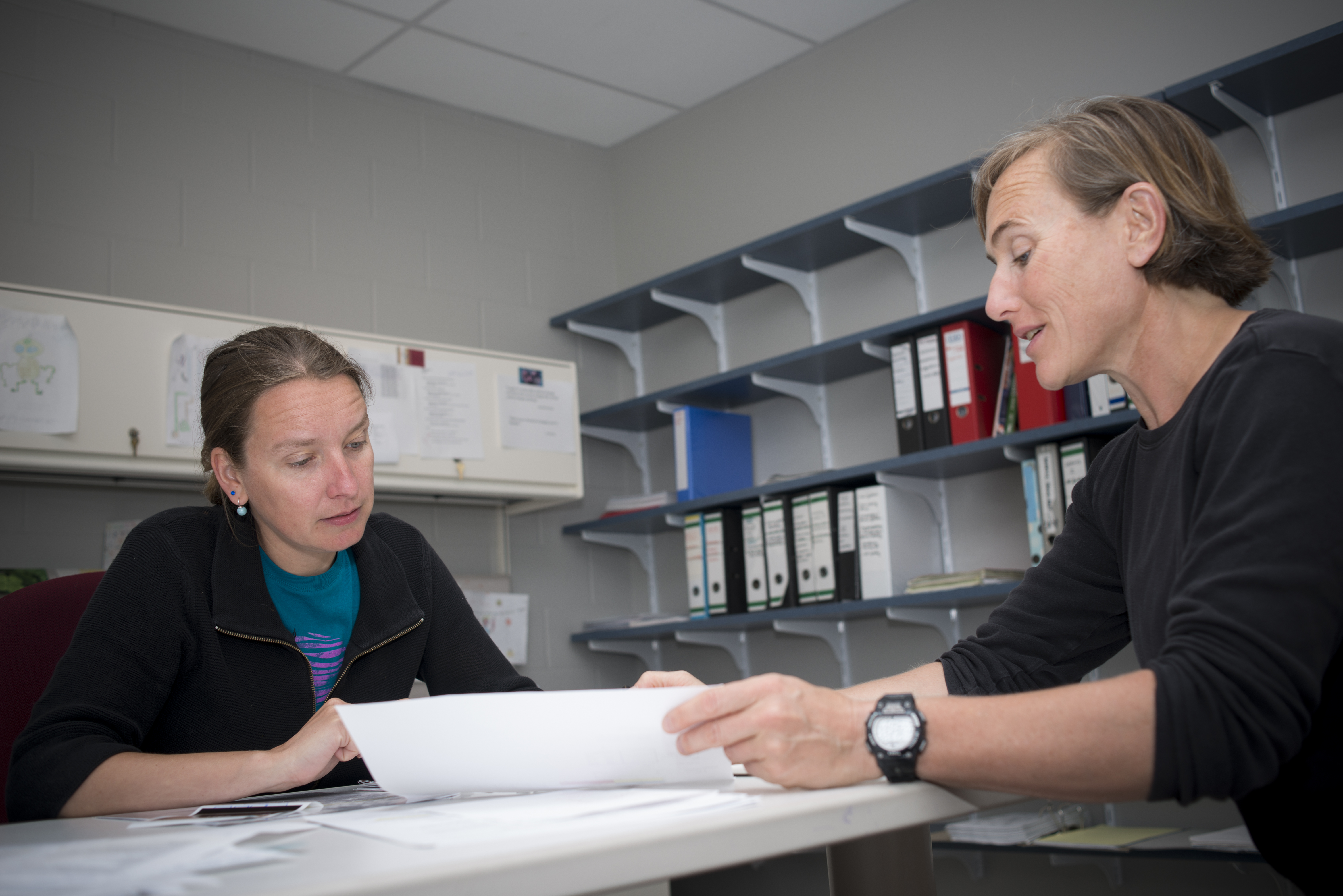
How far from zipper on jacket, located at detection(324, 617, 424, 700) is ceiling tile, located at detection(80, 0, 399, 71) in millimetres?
2105

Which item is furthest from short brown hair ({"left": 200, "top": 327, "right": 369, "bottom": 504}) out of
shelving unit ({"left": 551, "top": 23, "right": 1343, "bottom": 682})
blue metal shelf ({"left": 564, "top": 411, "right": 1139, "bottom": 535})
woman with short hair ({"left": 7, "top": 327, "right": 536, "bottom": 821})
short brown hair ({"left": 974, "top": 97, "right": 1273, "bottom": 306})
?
blue metal shelf ({"left": 564, "top": 411, "right": 1139, "bottom": 535})

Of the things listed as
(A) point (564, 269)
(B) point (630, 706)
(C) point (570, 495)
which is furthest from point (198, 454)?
(B) point (630, 706)

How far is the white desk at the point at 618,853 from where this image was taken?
61 cm

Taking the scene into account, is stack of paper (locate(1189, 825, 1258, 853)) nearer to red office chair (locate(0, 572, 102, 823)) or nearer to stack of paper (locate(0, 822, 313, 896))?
stack of paper (locate(0, 822, 313, 896))

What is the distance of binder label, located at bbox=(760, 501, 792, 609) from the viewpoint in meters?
2.96

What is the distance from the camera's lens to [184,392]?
2.57 meters

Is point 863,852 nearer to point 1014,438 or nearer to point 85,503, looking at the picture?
point 1014,438

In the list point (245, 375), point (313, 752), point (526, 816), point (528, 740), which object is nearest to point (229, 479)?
point (245, 375)

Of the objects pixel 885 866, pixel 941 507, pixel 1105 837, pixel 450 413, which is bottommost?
pixel 1105 837

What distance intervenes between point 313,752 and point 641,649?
2.57 m

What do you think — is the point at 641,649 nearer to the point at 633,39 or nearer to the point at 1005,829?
the point at 1005,829

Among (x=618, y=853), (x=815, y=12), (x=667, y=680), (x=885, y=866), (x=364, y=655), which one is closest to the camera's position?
(x=618, y=853)

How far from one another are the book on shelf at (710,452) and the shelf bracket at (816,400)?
0.19m

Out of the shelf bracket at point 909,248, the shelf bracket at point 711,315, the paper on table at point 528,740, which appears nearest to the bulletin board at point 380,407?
the shelf bracket at point 711,315
